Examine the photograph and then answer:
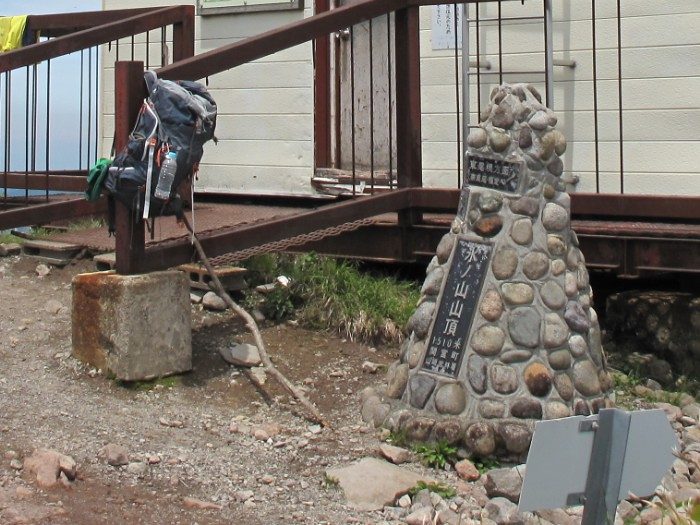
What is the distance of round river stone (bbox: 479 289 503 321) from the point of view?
5.87 meters

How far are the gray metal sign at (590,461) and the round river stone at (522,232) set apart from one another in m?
2.50

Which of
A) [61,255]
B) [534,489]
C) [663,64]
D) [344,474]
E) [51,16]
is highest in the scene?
[51,16]

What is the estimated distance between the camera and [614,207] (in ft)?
23.8

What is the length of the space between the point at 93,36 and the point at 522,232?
13.0 ft

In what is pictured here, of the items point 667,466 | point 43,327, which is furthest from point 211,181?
point 667,466

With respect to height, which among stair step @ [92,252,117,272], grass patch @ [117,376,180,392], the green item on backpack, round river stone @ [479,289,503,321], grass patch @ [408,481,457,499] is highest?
the green item on backpack

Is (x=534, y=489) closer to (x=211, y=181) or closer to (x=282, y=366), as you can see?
(x=282, y=366)

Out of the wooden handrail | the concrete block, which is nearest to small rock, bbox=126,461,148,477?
the concrete block

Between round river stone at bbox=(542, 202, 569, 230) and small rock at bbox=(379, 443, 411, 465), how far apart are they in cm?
135

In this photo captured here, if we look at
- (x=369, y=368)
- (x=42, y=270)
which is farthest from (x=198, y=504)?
(x=42, y=270)

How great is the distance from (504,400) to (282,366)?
145 cm

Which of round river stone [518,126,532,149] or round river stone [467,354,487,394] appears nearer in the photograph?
round river stone [467,354,487,394]

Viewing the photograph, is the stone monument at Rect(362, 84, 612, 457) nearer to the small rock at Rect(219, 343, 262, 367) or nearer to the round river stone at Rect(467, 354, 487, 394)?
the round river stone at Rect(467, 354, 487, 394)

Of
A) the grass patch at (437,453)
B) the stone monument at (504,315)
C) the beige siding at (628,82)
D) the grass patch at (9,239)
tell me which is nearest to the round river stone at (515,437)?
the stone monument at (504,315)
